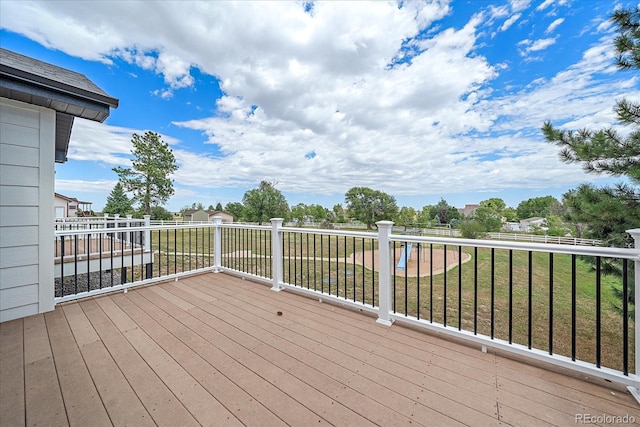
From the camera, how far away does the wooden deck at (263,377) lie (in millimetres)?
1287

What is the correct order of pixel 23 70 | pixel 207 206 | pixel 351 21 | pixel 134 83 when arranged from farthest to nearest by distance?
1. pixel 207 206
2. pixel 134 83
3. pixel 351 21
4. pixel 23 70

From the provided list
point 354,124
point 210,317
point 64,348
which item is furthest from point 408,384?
point 354,124

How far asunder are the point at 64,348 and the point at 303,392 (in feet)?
6.69

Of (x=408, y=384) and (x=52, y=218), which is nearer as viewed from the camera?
(x=408, y=384)

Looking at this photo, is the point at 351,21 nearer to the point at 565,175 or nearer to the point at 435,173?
the point at 565,175

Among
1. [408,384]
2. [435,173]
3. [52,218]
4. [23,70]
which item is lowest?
[408,384]

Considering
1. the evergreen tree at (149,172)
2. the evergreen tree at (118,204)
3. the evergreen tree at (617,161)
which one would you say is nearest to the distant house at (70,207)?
the evergreen tree at (118,204)

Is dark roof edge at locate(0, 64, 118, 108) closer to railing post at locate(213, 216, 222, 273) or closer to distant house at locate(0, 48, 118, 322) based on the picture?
distant house at locate(0, 48, 118, 322)

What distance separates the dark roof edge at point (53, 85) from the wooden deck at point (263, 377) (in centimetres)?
233

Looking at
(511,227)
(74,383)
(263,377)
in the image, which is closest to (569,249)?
(263,377)

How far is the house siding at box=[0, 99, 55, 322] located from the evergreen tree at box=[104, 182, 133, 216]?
87.4ft

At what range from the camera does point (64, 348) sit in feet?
6.40

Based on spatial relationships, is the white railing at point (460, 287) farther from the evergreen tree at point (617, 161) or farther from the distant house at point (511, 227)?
the distant house at point (511, 227)

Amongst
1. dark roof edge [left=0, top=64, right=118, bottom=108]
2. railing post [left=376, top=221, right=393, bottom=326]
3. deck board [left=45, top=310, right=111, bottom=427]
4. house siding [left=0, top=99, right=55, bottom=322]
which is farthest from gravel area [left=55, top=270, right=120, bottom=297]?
railing post [left=376, top=221, right=393, bottom=326]
